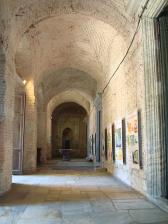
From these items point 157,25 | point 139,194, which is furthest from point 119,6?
point 139,194

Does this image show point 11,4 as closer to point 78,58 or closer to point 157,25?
point 157,25

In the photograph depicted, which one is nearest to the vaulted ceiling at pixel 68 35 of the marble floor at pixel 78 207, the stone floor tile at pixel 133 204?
the marble floor at pixel 78 207

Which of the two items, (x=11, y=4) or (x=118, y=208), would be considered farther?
(x=11, y=4)

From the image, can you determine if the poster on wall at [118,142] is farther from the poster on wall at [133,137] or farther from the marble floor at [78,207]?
the marble floor at [78,207]

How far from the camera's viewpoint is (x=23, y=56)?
40.0ft

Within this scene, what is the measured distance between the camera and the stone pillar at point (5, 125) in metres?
7.06

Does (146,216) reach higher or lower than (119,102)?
lower

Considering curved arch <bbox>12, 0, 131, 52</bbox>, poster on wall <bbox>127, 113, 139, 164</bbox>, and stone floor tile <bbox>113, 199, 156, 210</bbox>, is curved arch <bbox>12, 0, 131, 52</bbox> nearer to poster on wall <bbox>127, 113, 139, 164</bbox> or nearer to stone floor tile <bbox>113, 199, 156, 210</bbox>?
poster on wall <bbox>127, 113, 139, 164</bbox>

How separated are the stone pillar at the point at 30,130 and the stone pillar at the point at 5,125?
5207 mm

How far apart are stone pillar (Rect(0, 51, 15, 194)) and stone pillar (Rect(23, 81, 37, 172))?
5207 mm

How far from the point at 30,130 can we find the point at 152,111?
316 inches

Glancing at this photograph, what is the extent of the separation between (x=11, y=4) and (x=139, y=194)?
601 centimetres

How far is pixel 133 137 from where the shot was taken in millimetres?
8031

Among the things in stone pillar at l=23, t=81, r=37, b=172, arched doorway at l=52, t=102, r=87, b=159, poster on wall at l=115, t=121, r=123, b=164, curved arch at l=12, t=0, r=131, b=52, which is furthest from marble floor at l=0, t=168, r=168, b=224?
arched doorway at l=52, t=102, r=87, b=159
